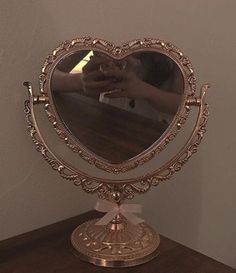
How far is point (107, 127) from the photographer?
71cm

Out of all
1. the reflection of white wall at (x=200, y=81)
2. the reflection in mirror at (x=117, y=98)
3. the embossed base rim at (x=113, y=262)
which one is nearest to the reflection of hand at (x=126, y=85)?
the reflection in mirror at (x=117, y=98)

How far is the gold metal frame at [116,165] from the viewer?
69 cm

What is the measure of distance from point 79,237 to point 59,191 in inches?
4.6

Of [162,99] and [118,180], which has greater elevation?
[162,99]

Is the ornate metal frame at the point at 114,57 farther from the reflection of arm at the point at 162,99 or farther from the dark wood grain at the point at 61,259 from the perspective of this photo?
the dark wood grain at the point at 61,259

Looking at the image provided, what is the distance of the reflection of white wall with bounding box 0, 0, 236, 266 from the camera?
0.73 metres

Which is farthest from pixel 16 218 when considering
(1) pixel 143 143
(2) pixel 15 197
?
(1) pixel 143 143

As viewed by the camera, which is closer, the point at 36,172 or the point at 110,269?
the point at 110,269

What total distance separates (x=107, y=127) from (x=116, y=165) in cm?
6

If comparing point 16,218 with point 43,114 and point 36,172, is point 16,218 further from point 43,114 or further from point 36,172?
point 43,114

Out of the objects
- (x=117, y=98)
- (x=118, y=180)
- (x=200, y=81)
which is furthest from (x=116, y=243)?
(x=200, y=81)

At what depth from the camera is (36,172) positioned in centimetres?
80

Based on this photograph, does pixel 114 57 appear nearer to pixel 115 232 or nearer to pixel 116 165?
pixel 116 165

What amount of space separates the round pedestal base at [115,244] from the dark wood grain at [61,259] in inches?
0.4
